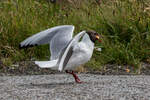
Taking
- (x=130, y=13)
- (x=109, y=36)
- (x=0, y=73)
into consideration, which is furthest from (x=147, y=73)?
(x=0, y=73)

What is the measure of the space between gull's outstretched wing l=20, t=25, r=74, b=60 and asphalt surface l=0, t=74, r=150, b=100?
0.54 m

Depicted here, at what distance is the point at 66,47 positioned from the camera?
723 cm

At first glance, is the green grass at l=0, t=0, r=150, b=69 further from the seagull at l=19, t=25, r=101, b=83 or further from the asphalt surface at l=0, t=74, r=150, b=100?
the seagull at l=19, t=25, r=101, b=83

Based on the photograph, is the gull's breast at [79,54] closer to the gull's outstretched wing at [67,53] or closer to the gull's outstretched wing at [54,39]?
the gull's outstretched wing at [67,53]

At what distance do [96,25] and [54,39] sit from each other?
286cm

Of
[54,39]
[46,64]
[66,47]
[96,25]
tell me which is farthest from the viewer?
[96,25]

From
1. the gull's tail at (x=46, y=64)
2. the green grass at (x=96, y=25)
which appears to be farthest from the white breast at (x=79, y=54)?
the green grass at (x=96, y=25)

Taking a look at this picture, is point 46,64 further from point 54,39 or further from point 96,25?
point 96,25

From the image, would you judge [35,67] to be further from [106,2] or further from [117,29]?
[106,2]

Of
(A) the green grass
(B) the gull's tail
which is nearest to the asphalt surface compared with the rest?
(B) the gull's tail

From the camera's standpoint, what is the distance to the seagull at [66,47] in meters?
6.98

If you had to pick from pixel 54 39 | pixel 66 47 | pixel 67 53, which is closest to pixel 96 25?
pixel 54 39

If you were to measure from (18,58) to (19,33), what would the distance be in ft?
2.16

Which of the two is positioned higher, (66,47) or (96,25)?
(66,47)
